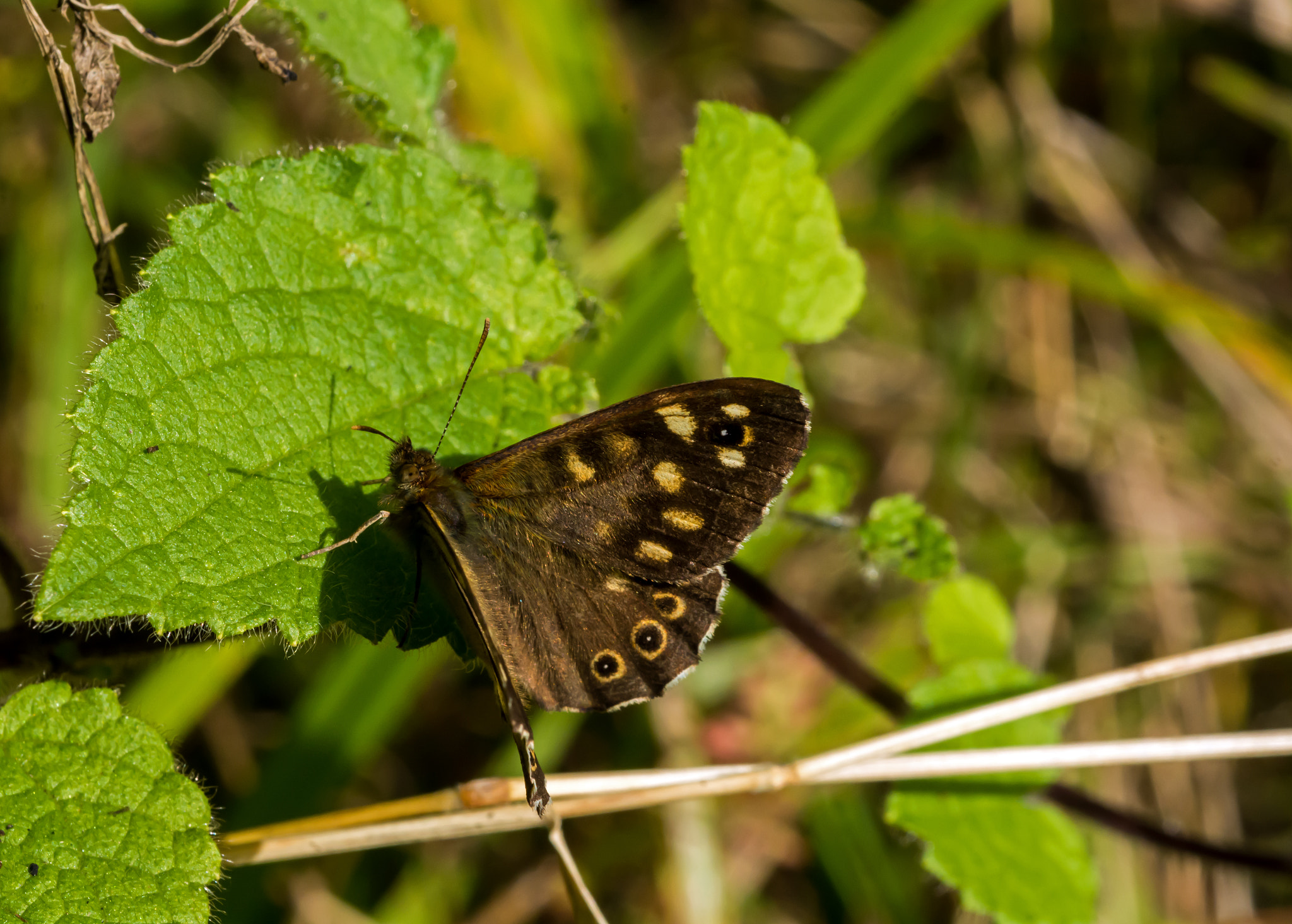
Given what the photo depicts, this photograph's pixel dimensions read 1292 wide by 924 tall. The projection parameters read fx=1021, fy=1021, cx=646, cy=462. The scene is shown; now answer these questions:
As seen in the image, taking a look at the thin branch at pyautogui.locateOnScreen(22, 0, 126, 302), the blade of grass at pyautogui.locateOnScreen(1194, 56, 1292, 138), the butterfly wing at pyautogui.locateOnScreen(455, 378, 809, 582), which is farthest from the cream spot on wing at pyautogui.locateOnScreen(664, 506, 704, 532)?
the blade of grass at pyautogui.locateOnScreen(1194, 56, 1292, 138)

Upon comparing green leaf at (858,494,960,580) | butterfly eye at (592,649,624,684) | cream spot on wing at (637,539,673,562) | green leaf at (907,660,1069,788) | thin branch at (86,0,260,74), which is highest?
thin branch at (86,0,260,74)

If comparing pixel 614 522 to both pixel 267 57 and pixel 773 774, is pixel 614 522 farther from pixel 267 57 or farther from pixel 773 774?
pixel 267 57

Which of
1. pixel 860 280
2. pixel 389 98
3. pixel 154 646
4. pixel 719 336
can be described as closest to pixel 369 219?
pixel 389 98

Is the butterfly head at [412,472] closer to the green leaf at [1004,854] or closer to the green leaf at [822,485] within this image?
the green leaf at [822,485]

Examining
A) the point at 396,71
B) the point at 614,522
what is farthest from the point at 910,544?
the point at 396,71

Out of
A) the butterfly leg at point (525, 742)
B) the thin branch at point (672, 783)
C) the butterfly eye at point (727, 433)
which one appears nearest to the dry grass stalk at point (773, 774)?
the thin branch at point (672, 783)

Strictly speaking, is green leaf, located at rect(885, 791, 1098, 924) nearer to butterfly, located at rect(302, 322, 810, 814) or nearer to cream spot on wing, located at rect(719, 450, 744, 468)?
butterfly, located at rect(302, 322, 810, 814)
